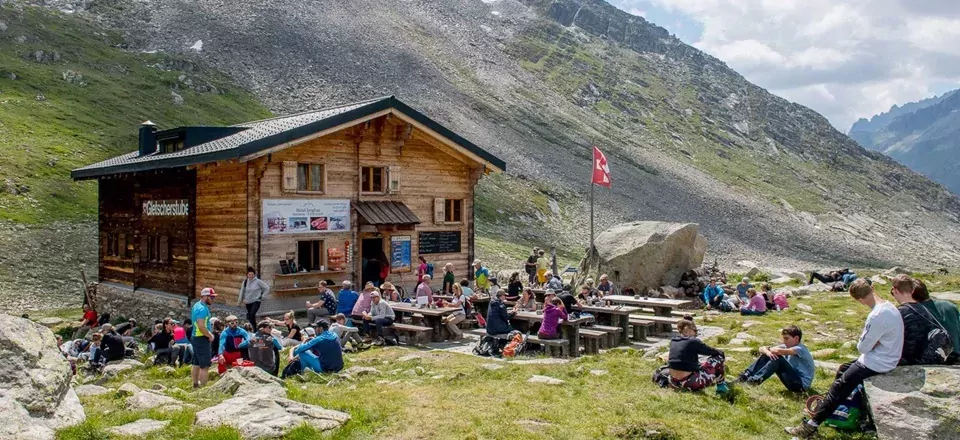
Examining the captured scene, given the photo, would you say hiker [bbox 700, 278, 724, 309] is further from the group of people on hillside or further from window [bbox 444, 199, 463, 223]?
the group of people on hillside

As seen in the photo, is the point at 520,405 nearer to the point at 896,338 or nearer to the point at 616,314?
the point at 896,338

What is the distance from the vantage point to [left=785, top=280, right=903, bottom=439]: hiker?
815 cm

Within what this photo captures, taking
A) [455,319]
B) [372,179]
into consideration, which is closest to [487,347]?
[455,319]

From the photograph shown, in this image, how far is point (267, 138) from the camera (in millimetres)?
19875

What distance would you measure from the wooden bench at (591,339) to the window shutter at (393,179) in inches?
396

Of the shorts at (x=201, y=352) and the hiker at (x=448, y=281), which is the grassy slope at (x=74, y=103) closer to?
the hiker at (x=448, y=281)

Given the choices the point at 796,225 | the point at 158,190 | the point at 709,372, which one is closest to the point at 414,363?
the point at 709,372

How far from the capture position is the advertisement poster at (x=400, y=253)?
23.9m

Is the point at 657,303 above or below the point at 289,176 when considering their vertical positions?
below

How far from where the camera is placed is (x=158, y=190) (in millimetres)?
24484

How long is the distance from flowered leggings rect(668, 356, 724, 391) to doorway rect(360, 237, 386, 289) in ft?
47.7

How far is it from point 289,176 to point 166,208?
5551mm

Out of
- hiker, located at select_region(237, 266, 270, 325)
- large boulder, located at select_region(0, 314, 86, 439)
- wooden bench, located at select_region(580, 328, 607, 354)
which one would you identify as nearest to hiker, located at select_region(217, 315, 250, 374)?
large boulder, located at select_region(0, 314, 86, 439)

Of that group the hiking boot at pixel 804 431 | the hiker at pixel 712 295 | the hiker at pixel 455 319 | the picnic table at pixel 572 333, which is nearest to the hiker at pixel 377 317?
the hiker at pixel 455 319
